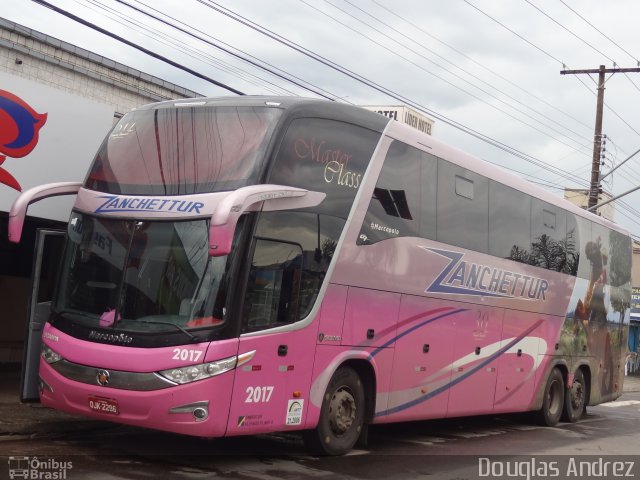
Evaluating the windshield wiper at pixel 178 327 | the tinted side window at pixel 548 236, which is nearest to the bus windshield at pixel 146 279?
the windshield wiper at pixel 178 327

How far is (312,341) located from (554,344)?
7948mm

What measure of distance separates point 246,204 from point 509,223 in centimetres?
680

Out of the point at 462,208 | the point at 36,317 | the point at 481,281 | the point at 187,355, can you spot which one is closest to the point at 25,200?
the point at 36,317

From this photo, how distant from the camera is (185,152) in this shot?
9.14 metres

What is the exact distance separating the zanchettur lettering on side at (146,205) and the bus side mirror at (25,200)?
2.69 ft

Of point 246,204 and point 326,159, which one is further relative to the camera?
point 326,159

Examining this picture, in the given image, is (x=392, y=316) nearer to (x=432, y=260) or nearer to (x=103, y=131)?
(x=432, y=260)

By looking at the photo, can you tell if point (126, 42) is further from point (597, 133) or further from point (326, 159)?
point (597, 133)

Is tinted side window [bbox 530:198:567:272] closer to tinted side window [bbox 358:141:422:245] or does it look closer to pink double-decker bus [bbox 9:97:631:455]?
pink double-decker bus [bbox 9:97:631:455]

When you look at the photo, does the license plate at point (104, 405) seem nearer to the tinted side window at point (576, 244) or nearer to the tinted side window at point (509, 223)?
the tinted side window at point (509, 223)

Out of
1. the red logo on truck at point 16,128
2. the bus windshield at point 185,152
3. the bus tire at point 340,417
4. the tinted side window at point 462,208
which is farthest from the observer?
the tinted side window at point 462,208

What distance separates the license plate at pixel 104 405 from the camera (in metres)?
8.29

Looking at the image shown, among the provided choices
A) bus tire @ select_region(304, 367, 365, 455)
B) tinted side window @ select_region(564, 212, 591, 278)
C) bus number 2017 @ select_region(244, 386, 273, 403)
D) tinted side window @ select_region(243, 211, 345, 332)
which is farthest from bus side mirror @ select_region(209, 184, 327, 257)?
tinted side window @ select_region(564, 212, 591, 278)

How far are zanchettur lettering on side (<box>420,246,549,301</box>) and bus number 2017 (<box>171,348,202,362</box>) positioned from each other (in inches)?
170
